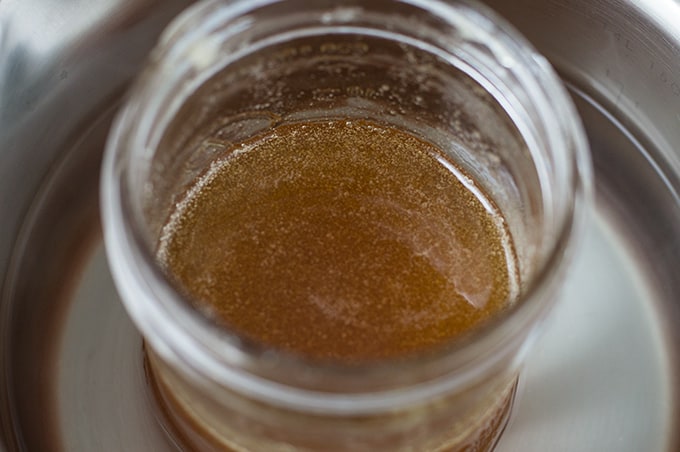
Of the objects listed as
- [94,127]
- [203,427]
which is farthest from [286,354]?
[94,127]

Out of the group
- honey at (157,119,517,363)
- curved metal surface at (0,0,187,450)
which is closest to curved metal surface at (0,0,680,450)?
curved metal surface at (0,0,187,450)

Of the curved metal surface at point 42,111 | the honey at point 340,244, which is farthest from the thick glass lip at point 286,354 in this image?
the curved metal surface at point 42,111

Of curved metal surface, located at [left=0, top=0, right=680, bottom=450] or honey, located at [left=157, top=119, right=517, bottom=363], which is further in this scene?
curved metal surface, located at [left=0, top=0, right=680, bottom=450]

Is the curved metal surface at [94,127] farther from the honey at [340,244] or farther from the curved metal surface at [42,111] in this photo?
the honey at [340,244]

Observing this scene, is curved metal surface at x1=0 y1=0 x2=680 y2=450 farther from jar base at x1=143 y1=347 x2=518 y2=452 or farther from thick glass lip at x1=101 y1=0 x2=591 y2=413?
thick glass lip at x1=101 y1=0 x2=591 y2=413

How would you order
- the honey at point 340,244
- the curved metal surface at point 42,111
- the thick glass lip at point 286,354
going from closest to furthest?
the thick glass lip at point 286,354
the honey at point 340,244
the curved metal surface at point 42,111

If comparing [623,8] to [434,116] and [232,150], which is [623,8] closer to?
[434,116]

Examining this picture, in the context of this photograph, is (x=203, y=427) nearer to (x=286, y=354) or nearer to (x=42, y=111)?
(x=286, y=354)
